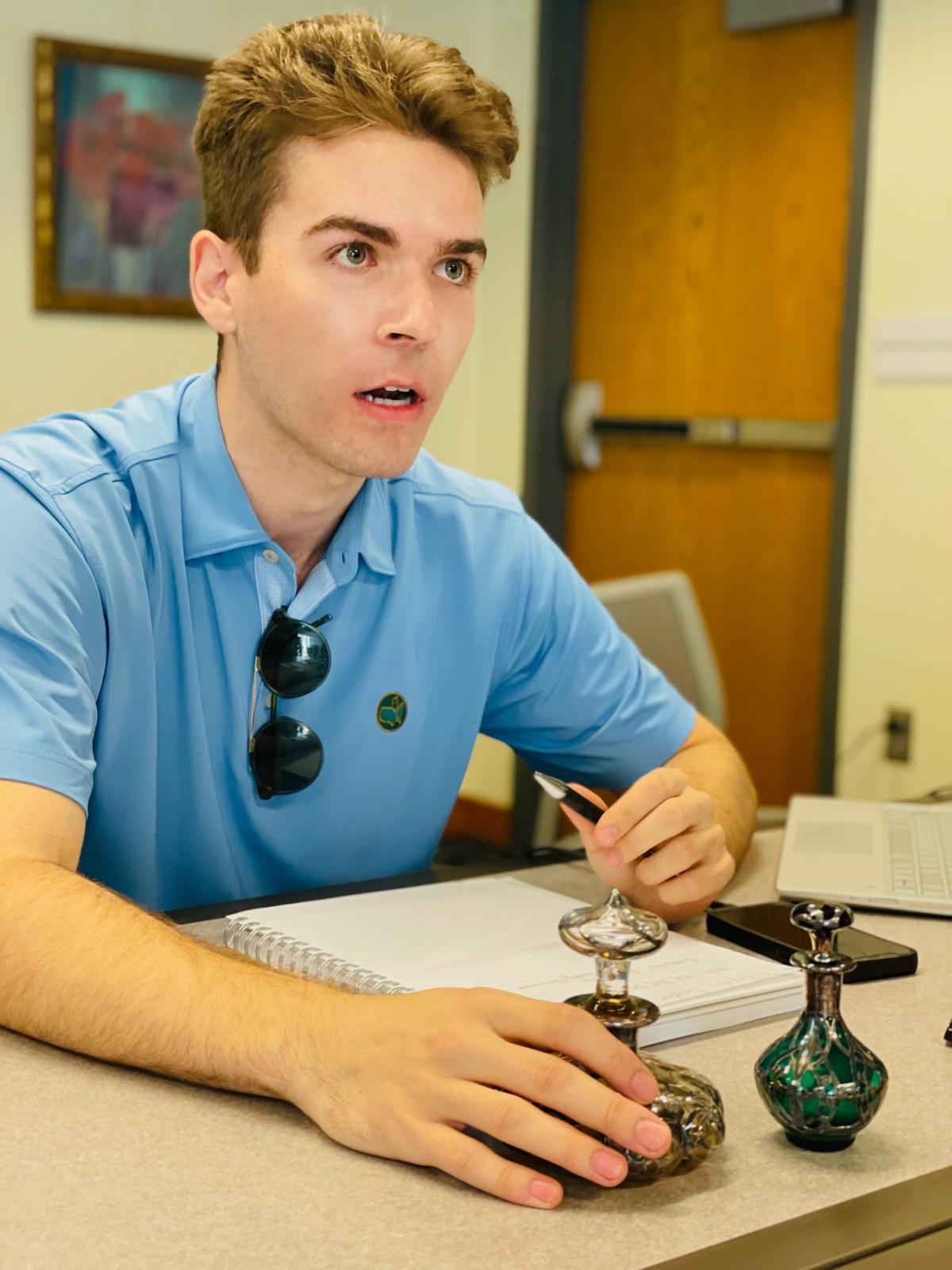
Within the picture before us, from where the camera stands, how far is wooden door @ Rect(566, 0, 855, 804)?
11.7 feet

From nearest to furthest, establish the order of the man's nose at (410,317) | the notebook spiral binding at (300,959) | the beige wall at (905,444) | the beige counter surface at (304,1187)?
the beige counter surface at (304,1187) < the notebook spiral binding at (300,959) < the man's nose at (410,317) < the beige wall at (905,444)

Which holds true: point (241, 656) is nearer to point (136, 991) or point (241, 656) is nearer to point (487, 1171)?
point (136, 991)

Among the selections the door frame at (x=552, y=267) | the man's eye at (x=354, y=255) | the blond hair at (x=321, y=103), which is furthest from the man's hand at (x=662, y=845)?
the door frame at (x=552, y=267)

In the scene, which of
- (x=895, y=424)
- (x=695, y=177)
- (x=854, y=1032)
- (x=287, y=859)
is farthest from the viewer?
(x=695, y=177)

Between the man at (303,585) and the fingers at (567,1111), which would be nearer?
the fingers at (567,1111)

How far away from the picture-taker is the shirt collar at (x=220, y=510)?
1.41 m

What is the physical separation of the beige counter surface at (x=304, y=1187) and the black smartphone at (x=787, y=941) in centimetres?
18

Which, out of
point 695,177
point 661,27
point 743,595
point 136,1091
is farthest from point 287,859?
point 661,27

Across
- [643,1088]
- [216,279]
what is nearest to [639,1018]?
[643,1088]

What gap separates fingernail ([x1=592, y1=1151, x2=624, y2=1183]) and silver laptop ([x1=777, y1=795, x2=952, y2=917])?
62 cm

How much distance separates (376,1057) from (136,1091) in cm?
16

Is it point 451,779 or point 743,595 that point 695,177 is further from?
point 451,779

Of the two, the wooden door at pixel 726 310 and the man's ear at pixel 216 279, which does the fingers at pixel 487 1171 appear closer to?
the man's ear at pixel 216 279

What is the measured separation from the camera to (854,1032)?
3.52 ft
